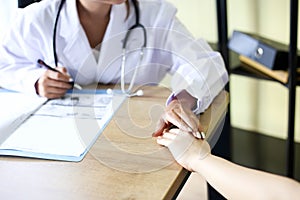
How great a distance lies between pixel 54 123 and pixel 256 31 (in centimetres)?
96

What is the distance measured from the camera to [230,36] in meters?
1.77

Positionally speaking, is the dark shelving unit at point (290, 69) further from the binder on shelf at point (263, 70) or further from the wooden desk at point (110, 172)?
the wooden desk at point (110, 172)

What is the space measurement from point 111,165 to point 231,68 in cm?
92

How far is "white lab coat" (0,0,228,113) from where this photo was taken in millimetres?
1181

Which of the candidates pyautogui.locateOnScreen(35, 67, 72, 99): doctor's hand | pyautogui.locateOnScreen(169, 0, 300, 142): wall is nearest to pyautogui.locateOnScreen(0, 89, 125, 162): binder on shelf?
pyautogui.locateOnScreen(35, 67, 72, 99): doctor's hand

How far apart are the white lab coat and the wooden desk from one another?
0.23 meters

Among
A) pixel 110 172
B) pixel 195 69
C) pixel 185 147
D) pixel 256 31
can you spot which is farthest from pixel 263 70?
pixel 110 172

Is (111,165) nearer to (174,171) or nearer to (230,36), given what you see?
(174,171)

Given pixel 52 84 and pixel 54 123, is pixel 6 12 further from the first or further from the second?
pixel 54 123

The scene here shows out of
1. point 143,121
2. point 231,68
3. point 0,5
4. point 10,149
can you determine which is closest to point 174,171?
point 143,121

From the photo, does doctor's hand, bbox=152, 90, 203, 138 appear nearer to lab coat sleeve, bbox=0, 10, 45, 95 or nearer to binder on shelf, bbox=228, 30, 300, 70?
lab coat sleeve, bbox=0, 10, 45, 95

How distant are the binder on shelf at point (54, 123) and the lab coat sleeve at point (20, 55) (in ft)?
0.10

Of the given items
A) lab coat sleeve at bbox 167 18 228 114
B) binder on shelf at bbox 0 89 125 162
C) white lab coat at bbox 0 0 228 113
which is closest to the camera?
binder on shelf at bbox 0 89 125 162

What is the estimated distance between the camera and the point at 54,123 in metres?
1.02
